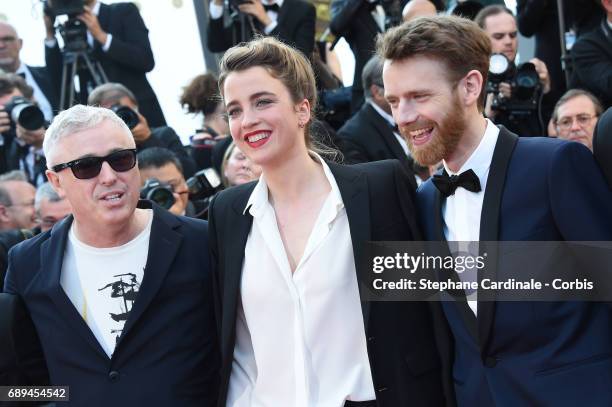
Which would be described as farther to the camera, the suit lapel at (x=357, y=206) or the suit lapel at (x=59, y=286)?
the suit lapel at (x=59, y=286)

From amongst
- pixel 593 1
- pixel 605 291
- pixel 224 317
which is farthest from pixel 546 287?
pixel 593 1

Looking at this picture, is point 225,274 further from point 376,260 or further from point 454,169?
point 454,169

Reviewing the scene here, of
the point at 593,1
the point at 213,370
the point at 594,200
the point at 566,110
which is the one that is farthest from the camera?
the point at 593,1

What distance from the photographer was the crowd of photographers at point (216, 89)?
5.31 m

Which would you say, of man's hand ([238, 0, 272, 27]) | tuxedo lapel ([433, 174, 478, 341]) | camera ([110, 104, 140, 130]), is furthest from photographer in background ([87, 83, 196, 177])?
tuxedo lapel ([433, 174, 478, 341])

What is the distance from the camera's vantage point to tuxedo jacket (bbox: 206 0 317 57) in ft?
21.2

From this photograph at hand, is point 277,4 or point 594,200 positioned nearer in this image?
point 594,200

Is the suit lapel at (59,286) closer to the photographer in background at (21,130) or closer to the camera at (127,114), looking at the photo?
the camera at (127,114)

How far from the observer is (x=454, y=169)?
2.98m

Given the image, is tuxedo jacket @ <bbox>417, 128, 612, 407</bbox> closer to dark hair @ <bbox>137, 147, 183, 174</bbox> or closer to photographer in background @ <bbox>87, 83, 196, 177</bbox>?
dark hair @ <bbox>137, 147, 183, 174</bbox>

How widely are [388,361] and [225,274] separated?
2.11 ft

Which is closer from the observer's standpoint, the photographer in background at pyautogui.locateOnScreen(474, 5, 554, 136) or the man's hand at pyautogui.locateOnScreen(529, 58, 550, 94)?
the photographer in background at pyautogui.locateOnScreen(474, 5, 554, 136)

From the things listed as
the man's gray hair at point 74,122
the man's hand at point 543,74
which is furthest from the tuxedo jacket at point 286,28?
the man's gray hair at point 74,122

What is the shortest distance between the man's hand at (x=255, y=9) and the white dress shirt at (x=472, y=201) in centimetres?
372
